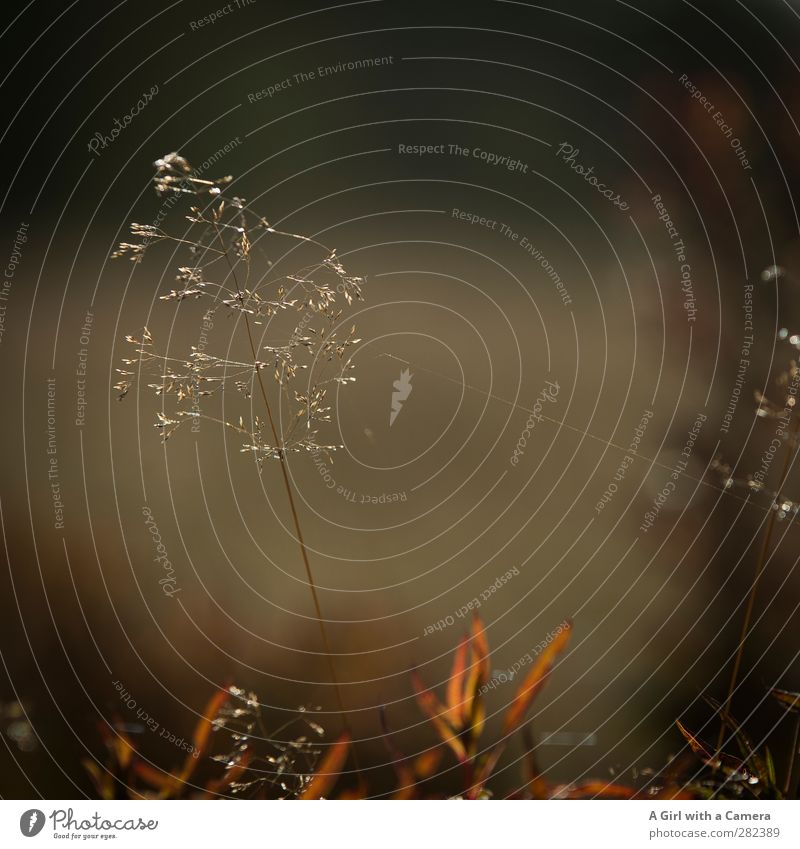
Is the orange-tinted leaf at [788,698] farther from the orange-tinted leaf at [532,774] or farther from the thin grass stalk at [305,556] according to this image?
the thin grass stalk at [305,556]

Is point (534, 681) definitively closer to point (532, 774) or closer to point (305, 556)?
point (532, 774)

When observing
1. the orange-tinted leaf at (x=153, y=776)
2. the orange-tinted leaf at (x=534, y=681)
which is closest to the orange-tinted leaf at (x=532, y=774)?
the orange-tinted leaf at (x=534, y=681)

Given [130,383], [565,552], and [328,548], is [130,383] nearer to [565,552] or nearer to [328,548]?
[328,548]

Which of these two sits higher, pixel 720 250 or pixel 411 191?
pixel 411 191

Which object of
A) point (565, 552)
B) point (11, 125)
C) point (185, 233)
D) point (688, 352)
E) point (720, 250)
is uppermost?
point (11, 125)
